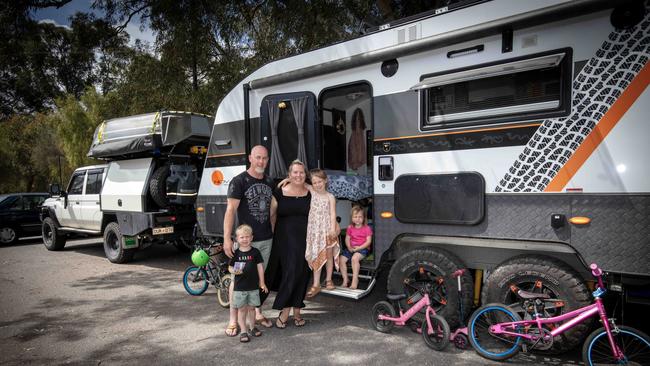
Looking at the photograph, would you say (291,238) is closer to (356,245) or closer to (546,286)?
(356,245)

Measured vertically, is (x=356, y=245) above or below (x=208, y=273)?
above

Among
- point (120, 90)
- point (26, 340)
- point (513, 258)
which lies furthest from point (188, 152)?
point (120, 90)

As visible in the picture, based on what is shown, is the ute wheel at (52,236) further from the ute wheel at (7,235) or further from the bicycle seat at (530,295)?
the bicycle seat at (530,295)

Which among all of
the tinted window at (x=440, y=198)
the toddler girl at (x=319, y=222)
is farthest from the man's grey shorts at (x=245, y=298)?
the tinted window at (x=440, y=198)

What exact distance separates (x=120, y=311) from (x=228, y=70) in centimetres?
772

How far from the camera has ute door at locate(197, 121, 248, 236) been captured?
5.59m

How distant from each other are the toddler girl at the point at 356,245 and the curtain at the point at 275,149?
115 cm

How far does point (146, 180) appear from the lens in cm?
779

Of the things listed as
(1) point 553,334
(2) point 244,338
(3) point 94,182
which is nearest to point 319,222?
(2) point 244,338

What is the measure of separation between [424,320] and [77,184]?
9.18m

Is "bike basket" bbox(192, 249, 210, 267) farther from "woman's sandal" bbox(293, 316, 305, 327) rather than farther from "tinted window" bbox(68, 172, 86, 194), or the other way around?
"tinted window" bbox(68, 172, 86, 194)

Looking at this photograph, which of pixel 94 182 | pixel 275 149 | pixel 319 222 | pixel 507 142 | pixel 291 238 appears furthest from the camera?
pixel 94 182

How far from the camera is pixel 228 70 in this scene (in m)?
11.2

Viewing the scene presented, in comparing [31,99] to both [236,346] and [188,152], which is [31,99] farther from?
[236,346]
